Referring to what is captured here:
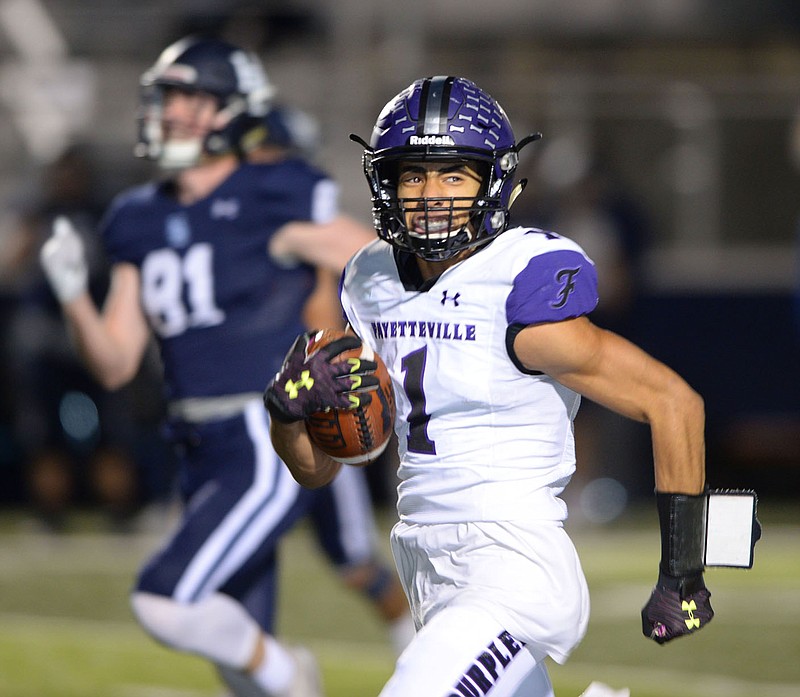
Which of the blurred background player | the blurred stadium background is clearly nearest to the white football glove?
the blurred background player

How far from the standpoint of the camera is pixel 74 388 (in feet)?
32.7

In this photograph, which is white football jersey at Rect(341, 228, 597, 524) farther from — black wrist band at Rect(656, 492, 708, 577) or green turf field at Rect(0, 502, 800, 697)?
green turf field at Rect(0, 502, 800, 697)

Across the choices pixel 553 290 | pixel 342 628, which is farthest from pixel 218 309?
pixel 342 628

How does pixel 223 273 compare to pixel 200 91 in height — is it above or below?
below

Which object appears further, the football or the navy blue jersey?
the navy blue jersey

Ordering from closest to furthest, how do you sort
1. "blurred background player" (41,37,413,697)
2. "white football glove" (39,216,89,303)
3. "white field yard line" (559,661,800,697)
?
"blurred background player" (41,37,413,697)
"white football glove" (39,216,89,303)
"white field yard line" (559,661,800,697)

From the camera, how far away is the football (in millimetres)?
3177

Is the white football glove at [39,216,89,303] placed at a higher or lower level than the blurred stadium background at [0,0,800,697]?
higher

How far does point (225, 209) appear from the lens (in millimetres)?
4719

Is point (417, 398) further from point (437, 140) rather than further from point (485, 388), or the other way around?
point (437, 140)

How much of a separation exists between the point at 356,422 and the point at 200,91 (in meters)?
1.92

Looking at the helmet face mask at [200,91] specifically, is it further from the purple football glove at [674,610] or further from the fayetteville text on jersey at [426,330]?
the purple football glove at [674,610]

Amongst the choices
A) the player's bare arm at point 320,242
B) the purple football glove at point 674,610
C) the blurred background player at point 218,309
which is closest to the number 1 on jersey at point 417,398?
the purple football glove at point 674,610

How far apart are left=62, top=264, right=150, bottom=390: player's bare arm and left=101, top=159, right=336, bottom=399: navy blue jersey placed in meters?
0.06
